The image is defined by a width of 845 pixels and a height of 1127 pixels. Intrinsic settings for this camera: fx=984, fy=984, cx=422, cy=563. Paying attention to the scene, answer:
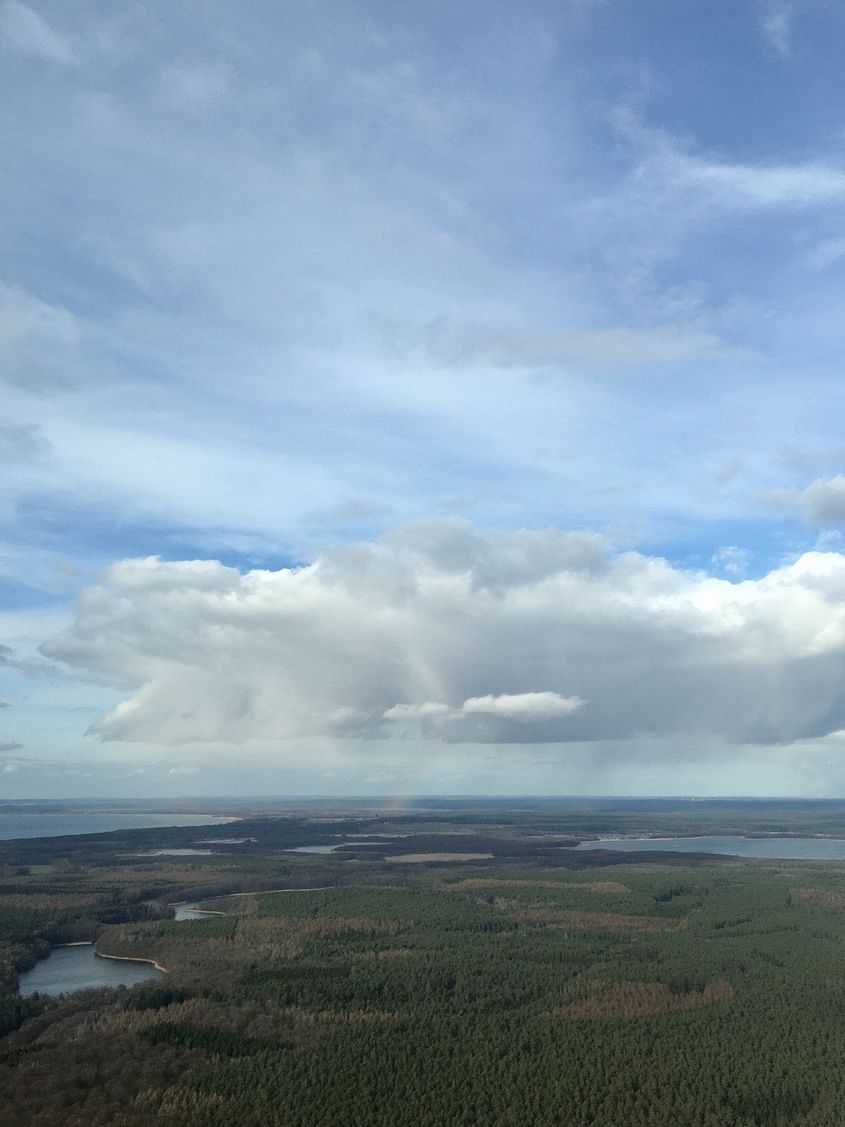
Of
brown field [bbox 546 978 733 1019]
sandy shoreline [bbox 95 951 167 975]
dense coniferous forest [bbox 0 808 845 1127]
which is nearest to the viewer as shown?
dense coniferous forest [bbox 0 808 845 1127]

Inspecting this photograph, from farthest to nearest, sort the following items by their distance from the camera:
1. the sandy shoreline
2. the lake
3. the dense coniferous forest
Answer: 1. the sandy shoreline
2. the lake
3. the dense coniferous forest

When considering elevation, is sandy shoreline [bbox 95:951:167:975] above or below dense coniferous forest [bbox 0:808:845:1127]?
below

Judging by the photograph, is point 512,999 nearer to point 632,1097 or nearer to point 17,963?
point 632,1097

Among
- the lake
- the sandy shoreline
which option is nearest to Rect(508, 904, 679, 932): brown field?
the sandy shoreline

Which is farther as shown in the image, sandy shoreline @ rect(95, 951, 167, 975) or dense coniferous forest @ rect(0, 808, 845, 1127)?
sandy shoreline @ rect(95, 951, 167, 975)

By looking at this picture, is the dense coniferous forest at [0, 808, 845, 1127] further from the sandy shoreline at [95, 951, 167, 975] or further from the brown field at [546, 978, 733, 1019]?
the sandy shoreline at [95, 951, 167, 975]

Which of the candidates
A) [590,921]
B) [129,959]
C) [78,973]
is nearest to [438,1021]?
[78,973]
